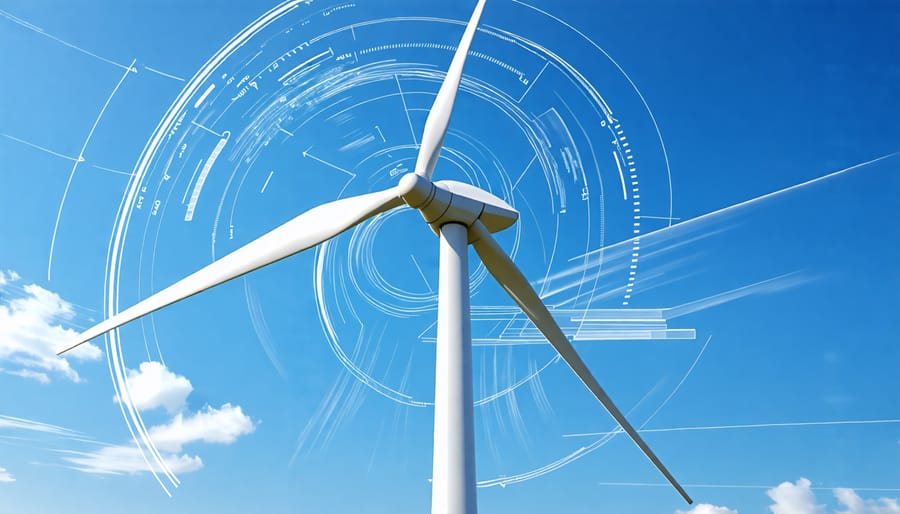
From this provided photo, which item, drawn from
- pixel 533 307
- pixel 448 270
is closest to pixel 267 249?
pixel 448 270

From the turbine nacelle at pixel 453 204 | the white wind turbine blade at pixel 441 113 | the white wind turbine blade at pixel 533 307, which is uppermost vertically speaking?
the white wind turbine blade at pixel 441 113

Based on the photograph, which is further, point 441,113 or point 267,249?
point 441,113

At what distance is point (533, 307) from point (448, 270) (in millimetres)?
3627

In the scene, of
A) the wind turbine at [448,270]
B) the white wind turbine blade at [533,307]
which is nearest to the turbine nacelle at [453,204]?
the wind turbine at [448,270]

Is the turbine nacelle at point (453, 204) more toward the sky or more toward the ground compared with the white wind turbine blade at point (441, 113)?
more toward the ground

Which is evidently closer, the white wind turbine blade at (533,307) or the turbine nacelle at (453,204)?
the turbine nacelle at (453,204)

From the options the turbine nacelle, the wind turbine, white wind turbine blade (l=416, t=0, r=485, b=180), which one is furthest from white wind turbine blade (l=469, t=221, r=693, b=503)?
white wind turbine blade (l=416, t=0, r=485, b=180)

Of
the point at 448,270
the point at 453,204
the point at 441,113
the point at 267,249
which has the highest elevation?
the point at 441,113

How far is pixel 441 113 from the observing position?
20062mm

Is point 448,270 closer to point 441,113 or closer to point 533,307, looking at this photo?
point 533,307

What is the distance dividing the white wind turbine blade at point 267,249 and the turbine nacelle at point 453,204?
622mm

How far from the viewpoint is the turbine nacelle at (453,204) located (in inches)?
716

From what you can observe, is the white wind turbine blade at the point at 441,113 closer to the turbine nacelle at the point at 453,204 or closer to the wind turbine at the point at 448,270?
the wind turbine at the point at 448,270

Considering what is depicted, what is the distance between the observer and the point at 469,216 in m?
19.2
